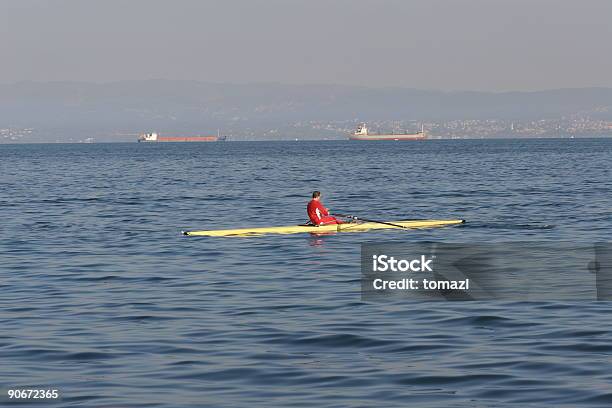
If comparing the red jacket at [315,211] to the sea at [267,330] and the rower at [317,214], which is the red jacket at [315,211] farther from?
the sea at [267,330]

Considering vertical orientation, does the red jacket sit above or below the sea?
above

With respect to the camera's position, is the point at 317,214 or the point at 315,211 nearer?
the point at 315,211

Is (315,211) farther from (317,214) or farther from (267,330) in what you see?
(267,330)

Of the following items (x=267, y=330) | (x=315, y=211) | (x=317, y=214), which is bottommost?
(x=267, y=330)

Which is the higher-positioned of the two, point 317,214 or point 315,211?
point 315,211

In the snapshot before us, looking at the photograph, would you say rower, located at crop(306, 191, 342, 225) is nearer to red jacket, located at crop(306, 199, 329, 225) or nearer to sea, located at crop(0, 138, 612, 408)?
red jacket, located at crop(306, 199, 329, 225)

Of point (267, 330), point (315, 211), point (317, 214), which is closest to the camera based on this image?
point (267, 330)

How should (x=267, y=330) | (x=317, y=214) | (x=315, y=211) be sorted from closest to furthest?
(x=267, y=330)
(x=315, y=211)
(x=317, y=214)

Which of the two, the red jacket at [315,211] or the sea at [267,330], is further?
the red jacket at [315,211]

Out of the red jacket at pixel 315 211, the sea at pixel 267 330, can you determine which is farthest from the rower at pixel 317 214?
the sea at pixel 267 330

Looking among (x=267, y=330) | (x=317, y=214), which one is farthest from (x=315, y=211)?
(x=267, y=330)

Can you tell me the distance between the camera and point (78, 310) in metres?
20.4

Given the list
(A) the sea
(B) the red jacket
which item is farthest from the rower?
(A) the sea

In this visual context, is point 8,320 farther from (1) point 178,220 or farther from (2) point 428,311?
(1) point 178,220
